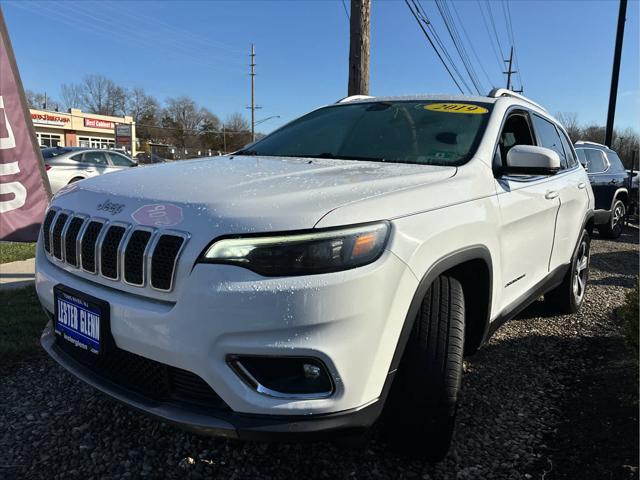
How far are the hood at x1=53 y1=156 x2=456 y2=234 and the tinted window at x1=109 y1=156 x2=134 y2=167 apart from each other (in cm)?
1314

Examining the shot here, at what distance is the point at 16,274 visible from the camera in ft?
18.8

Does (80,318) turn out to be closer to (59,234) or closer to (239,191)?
(59,234)

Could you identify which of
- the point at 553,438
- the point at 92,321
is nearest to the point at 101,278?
the point at 92,321

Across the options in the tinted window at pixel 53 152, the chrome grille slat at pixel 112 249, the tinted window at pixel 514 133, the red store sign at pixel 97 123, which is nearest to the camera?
the chrome grille slat at pixel 112 249

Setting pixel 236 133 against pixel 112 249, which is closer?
pixel 112 249

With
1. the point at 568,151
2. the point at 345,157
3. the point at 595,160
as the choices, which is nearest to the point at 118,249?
the point at 345,157

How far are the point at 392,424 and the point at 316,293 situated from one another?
0.85 m

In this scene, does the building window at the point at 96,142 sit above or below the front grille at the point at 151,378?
above

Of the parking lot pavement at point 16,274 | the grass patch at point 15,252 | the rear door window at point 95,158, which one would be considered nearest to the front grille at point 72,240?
the parking lot pavement at point 16,274

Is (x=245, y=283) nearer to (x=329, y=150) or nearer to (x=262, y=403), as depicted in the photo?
(x=262, y=403)

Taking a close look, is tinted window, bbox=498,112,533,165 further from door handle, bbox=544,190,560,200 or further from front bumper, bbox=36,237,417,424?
front bumper, bbox=36,237,417,424

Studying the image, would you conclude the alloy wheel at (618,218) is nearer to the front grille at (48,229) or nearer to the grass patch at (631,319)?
the grass patch at (631,319)

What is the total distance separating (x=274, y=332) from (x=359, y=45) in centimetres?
603

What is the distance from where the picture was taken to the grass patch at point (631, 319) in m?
2.78
